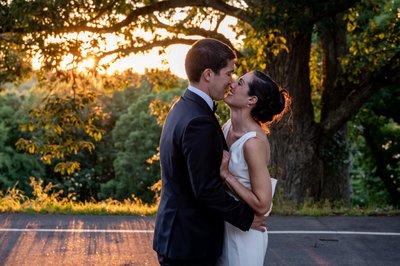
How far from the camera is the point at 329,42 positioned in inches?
672

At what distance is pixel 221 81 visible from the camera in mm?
3592

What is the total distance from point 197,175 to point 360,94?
11.7 meters

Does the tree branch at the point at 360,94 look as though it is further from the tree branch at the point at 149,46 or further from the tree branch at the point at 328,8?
the tree branch at the point at 149,46

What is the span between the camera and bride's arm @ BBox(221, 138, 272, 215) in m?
3.64

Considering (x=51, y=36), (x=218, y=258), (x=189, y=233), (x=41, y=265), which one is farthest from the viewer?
(x=51, y=36)

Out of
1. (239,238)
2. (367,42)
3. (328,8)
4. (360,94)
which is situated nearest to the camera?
(239,238)

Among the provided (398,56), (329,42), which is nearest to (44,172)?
(329,42)

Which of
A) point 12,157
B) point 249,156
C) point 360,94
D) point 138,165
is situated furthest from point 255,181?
point 138,165

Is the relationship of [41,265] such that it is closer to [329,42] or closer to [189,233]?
[189,233]

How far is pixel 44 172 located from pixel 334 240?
34774 millimetres

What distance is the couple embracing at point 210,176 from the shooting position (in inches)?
134

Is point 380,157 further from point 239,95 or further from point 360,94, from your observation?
point 239,95

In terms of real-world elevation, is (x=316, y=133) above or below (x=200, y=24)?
below

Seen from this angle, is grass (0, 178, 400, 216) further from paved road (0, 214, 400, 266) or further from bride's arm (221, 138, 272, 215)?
bride's arm (221, 138, 272, 215)
